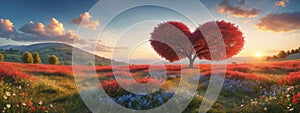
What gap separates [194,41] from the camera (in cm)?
2495

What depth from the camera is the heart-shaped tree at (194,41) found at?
2431 cm

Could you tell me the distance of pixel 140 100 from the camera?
10.2 meters

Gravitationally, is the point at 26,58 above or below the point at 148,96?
above

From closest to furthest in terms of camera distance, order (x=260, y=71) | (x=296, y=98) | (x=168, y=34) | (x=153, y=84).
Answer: (x=296, y=98) < (x=153, y=84) < (x=260, y=71) < (x=168, y=34)

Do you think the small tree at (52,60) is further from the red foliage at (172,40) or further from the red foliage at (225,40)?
the red foliage at (225,40)

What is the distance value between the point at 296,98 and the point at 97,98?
7089mm

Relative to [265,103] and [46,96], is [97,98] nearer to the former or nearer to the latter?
[46,96]

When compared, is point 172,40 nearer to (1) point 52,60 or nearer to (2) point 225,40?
(2) point 225,40

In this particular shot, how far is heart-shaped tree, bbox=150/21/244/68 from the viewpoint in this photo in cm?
2431

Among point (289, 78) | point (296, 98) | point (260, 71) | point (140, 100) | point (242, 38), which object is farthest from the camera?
point (242, 38)

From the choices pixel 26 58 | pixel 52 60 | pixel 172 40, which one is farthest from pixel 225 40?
pixel 26 58

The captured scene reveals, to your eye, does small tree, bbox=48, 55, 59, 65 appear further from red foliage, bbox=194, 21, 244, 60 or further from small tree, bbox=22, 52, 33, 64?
red foliage, bbox=194, 21, 244, 60

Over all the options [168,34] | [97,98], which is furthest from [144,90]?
[168,34]

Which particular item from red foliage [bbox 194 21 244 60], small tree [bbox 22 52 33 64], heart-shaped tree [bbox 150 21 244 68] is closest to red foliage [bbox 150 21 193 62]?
heart-shaped tree [bbox 150 21 244 68]
